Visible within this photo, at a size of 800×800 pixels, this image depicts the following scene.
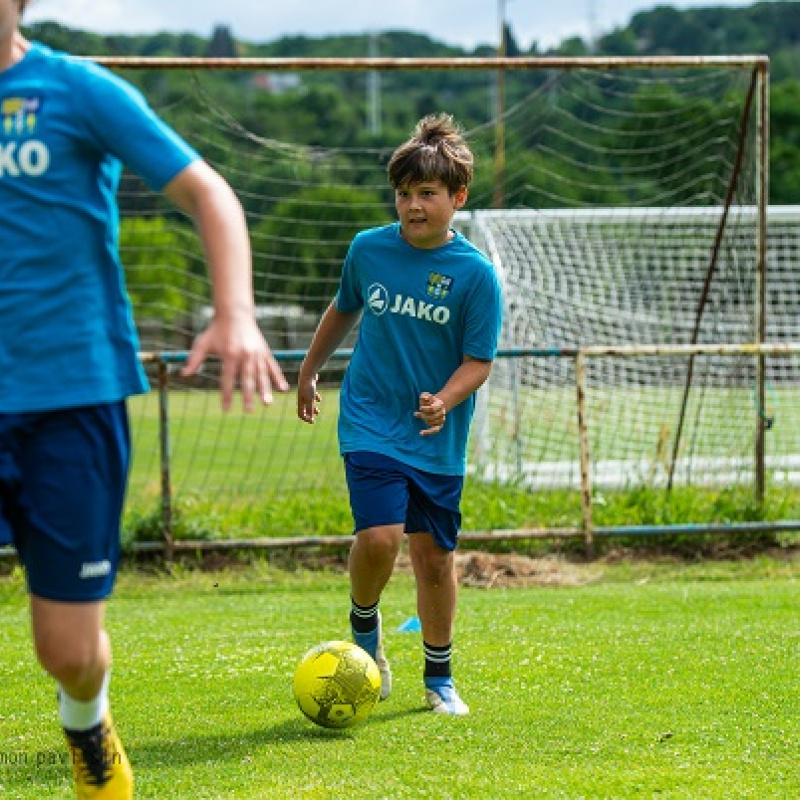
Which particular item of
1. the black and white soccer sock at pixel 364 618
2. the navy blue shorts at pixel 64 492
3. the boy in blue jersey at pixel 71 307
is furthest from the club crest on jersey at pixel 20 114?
the black and white soccer sock at pixel 364 618

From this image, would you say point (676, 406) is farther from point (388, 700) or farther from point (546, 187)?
point (388, 700)

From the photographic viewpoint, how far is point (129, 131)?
3338 millimetres

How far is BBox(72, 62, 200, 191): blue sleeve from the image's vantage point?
3307 mm

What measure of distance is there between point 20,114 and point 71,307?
0.44 meters

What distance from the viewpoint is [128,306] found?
3.58 m

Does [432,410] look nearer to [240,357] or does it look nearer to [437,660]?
[437,660]

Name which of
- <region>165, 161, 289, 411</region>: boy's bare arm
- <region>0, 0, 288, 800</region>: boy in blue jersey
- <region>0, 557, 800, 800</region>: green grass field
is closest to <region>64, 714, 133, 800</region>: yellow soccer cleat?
<region>0, 0, 288, 800</region>: boy in blue jersey

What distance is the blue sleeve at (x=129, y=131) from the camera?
331cm

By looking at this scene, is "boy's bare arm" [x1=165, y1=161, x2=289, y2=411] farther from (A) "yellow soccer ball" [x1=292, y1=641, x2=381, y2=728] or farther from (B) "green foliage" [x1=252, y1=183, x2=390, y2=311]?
(B) "green foliage" [x1=252, y1=183, x2=390, y2=311]

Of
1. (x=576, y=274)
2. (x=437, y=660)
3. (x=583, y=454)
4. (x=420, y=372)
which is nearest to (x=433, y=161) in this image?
(x=420, y=372)

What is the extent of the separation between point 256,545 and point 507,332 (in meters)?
3.70

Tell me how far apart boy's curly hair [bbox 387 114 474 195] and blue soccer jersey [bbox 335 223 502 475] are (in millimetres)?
216

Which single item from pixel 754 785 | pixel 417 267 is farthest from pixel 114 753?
pixel 417 267

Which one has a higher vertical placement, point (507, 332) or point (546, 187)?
point (546, 187)
